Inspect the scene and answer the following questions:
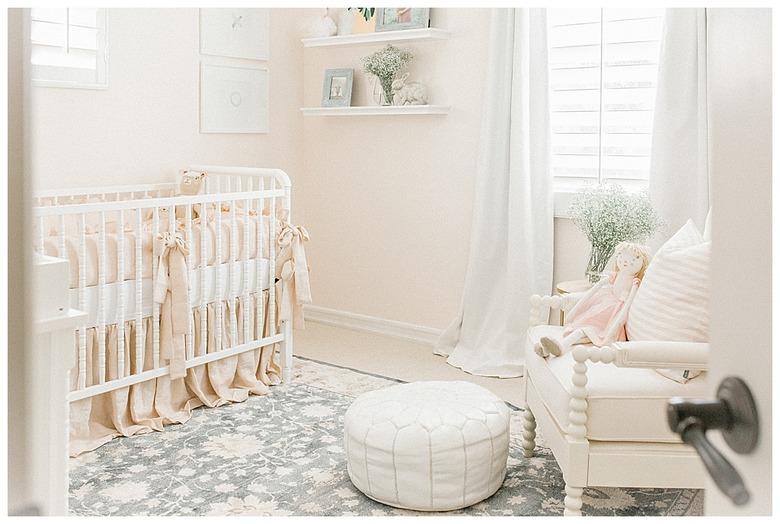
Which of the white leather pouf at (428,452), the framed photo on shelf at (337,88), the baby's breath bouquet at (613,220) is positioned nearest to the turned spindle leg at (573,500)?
the white leather pouf at (428,452)

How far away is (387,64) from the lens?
4.19 meters

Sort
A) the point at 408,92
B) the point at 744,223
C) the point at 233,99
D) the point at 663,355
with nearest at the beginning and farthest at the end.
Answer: the point at 744,223, the point at 663,355, the point at 408,92, the point at 233,99

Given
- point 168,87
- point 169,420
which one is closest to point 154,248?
point 169,420

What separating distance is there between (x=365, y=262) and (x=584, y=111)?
4.93 ft

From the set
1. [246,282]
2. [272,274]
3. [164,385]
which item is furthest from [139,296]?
[272,274]

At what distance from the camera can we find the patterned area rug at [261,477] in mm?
2391

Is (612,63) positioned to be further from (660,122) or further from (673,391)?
(673,391)

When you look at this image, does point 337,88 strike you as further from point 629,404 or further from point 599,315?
point 629,404

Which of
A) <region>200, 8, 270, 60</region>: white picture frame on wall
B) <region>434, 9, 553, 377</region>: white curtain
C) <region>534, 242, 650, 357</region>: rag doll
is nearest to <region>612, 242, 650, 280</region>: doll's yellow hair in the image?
<region>534, 242, 650, 357</region>: rag doll

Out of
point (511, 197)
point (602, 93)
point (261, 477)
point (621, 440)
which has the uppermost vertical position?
point (602, 93)

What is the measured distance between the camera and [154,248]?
3021 mm

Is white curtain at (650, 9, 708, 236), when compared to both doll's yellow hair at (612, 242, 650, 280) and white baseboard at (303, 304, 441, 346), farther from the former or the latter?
white baseboard at (303, 304, 441, 346)

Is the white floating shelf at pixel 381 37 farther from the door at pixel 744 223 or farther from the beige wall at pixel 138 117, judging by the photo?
the door at pixel 744 223

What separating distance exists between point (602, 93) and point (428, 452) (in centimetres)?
204
